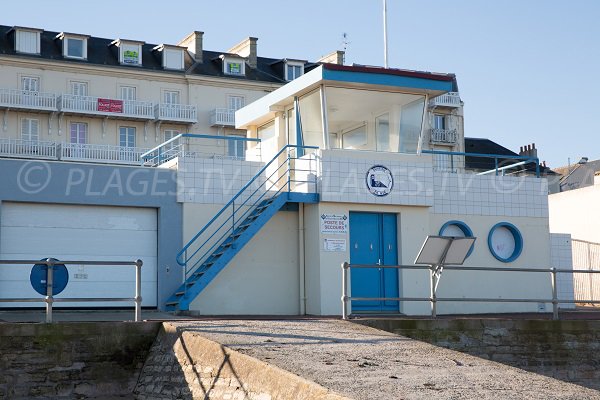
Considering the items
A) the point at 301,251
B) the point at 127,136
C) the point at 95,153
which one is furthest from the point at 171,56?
the point at 301,251

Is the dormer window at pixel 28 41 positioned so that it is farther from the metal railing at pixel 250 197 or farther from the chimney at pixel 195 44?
the metal railing at pixel 250 197

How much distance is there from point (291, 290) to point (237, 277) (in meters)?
1.33

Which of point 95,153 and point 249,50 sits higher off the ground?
point 249,50

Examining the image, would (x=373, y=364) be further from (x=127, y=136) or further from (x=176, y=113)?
(x=127, y=136)

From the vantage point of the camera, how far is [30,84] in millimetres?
54719

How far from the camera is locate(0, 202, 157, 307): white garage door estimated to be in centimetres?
1980

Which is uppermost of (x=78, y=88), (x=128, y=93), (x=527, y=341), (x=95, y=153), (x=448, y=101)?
(x=448, y=101)

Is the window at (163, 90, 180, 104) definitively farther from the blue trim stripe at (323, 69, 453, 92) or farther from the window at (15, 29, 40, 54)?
the blue trim stripe at (323, 69, 453, 92)

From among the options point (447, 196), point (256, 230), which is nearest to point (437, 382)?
point (256, 230)


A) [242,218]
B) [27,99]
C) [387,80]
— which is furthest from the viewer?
[27,99]

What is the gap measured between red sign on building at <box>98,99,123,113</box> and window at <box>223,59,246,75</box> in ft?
24.7

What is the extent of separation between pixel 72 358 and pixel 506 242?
13.2m

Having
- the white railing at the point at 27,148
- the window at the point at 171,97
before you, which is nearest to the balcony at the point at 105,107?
the window at the point at 171,97

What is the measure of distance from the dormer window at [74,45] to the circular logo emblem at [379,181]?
38.0 meters
